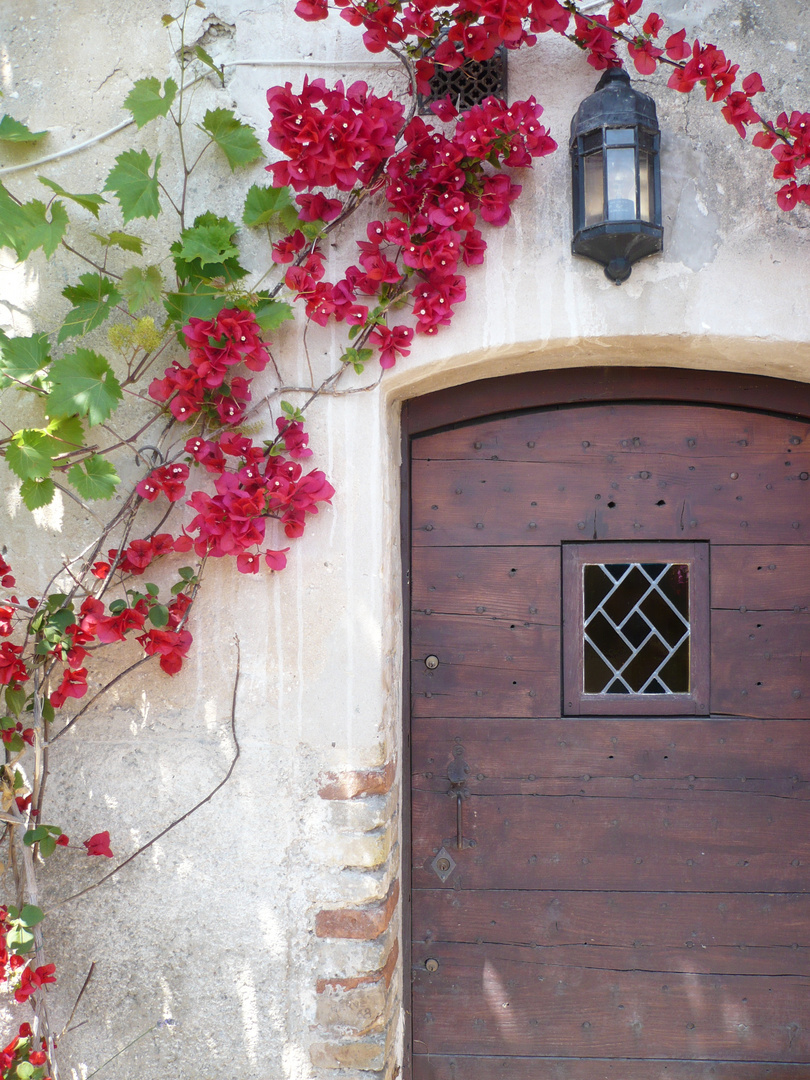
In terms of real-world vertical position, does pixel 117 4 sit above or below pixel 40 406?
above

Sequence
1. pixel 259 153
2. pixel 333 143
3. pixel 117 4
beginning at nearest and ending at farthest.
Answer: pixel 333 143
pixel 259 153
pixel 117 4

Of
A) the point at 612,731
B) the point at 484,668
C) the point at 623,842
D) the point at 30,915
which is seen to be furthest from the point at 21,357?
the point at 623,842

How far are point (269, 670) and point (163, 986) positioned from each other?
743mm

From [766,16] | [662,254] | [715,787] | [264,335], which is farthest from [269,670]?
[766,16]

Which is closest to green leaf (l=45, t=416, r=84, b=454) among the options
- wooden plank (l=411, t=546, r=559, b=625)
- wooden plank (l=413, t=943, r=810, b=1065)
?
wooden plank (l=411, t=546, r=559, b=625)

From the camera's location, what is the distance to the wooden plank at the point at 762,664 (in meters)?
1.93

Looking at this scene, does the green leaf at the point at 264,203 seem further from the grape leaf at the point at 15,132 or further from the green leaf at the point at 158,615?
the green leaf at the point at 158,615

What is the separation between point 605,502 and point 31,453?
4.42 feet

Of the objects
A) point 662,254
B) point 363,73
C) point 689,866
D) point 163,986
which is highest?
point 363,73

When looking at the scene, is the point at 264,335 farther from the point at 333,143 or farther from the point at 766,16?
the point at 766,16

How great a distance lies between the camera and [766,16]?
1.79 m

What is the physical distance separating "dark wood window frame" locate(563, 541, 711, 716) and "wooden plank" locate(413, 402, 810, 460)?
0.76ft

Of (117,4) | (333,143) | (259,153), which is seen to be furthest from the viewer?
(117,4)

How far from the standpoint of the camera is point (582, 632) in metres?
1.97
